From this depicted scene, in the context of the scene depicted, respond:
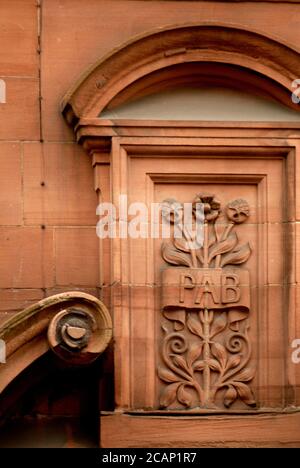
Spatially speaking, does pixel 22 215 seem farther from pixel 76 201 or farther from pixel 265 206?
pixel 265 206

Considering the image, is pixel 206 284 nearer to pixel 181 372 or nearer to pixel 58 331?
pixel 181 372

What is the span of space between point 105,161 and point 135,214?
0.35 metres

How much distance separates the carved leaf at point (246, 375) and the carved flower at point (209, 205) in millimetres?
895

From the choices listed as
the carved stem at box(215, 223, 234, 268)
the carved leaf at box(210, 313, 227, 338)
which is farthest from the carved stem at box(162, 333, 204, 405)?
the carved stem at box(215, 223, 234, 268)

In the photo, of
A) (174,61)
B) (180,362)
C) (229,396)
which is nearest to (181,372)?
(180,362)

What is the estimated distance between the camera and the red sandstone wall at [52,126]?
631 inches

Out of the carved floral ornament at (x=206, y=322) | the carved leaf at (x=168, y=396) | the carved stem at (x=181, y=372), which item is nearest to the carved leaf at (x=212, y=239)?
the carved floral ornament at (x=206, y=322)

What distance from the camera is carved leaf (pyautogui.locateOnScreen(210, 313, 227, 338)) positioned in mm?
16000

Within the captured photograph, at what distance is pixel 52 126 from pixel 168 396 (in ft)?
5.58

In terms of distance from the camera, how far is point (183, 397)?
15.9 metres

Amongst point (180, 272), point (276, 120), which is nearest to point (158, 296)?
point (180, 272)

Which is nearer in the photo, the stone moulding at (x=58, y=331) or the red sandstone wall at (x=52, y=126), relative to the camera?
the stone moulding at (x=58, y=331)

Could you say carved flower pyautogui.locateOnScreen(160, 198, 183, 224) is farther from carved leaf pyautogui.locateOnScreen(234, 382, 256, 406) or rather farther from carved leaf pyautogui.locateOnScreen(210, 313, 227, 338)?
carved leaf pyautogui.locateOnScreen(234, 382, 256, 406)

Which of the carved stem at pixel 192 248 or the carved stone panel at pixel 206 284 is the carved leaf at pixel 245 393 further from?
the carved stem at pixel 192 248
